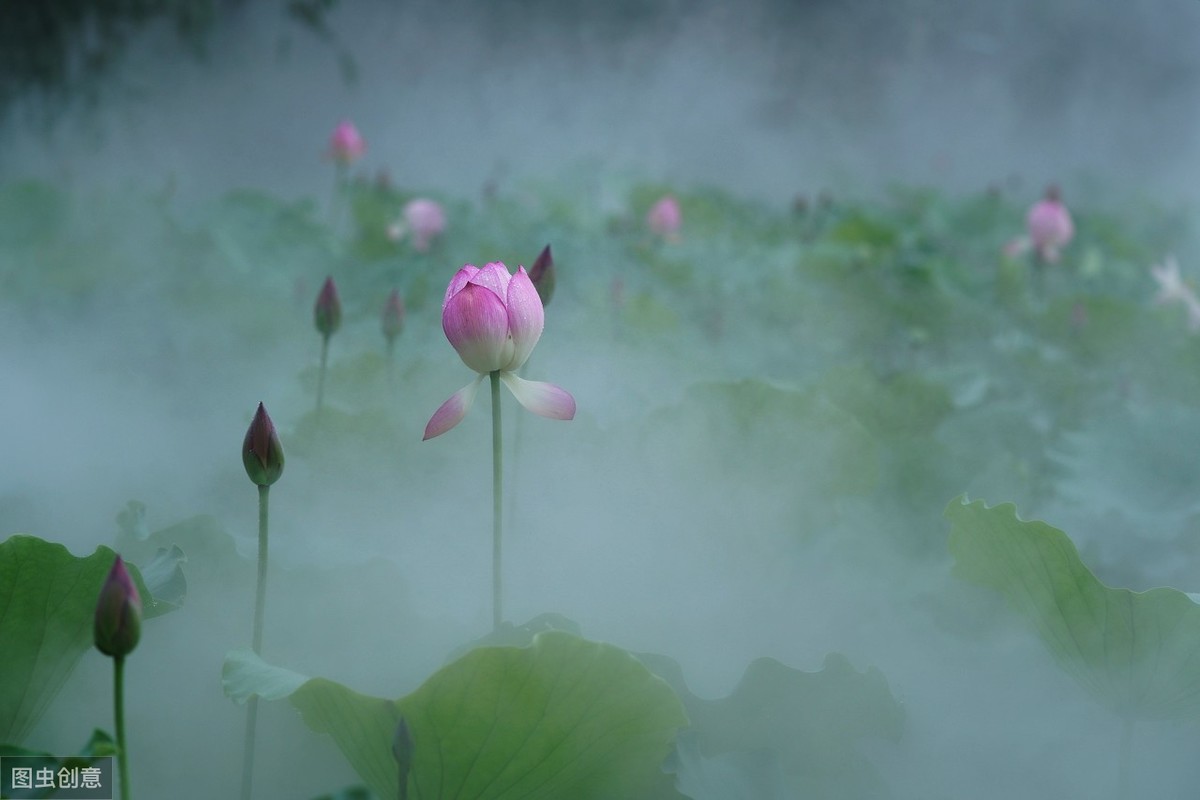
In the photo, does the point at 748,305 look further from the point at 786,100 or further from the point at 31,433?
the point at 786,100

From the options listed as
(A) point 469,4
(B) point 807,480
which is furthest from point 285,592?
(A) point 469,4

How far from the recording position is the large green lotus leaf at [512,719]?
1.84 feet

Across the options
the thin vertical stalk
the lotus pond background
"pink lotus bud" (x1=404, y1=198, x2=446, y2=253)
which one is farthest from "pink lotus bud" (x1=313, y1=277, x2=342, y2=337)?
"pink lotus bud" (x1=404, y1=198, x2=446, y2=253)

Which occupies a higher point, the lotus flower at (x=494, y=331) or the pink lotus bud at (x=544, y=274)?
the pink lotus bud at (x=544, y=274)

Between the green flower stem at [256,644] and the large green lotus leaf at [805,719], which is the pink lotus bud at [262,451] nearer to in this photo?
the green flower stem at [256,644]

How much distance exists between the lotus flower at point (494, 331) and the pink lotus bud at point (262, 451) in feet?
0.30

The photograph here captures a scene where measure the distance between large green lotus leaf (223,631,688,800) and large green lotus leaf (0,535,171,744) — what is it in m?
0.11

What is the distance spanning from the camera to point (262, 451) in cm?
67

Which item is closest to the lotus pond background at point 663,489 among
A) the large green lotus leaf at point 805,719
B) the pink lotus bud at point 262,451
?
the large green lotus leaf at point 805,719

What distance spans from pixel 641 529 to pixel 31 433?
0.69 m

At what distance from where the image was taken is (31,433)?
1203 millimetres

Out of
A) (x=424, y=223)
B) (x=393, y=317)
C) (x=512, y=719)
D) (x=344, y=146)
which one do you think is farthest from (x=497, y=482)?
(x=344, y=146)

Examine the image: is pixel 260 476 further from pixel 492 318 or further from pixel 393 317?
pixel 393 317

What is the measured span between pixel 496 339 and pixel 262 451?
15 cm
